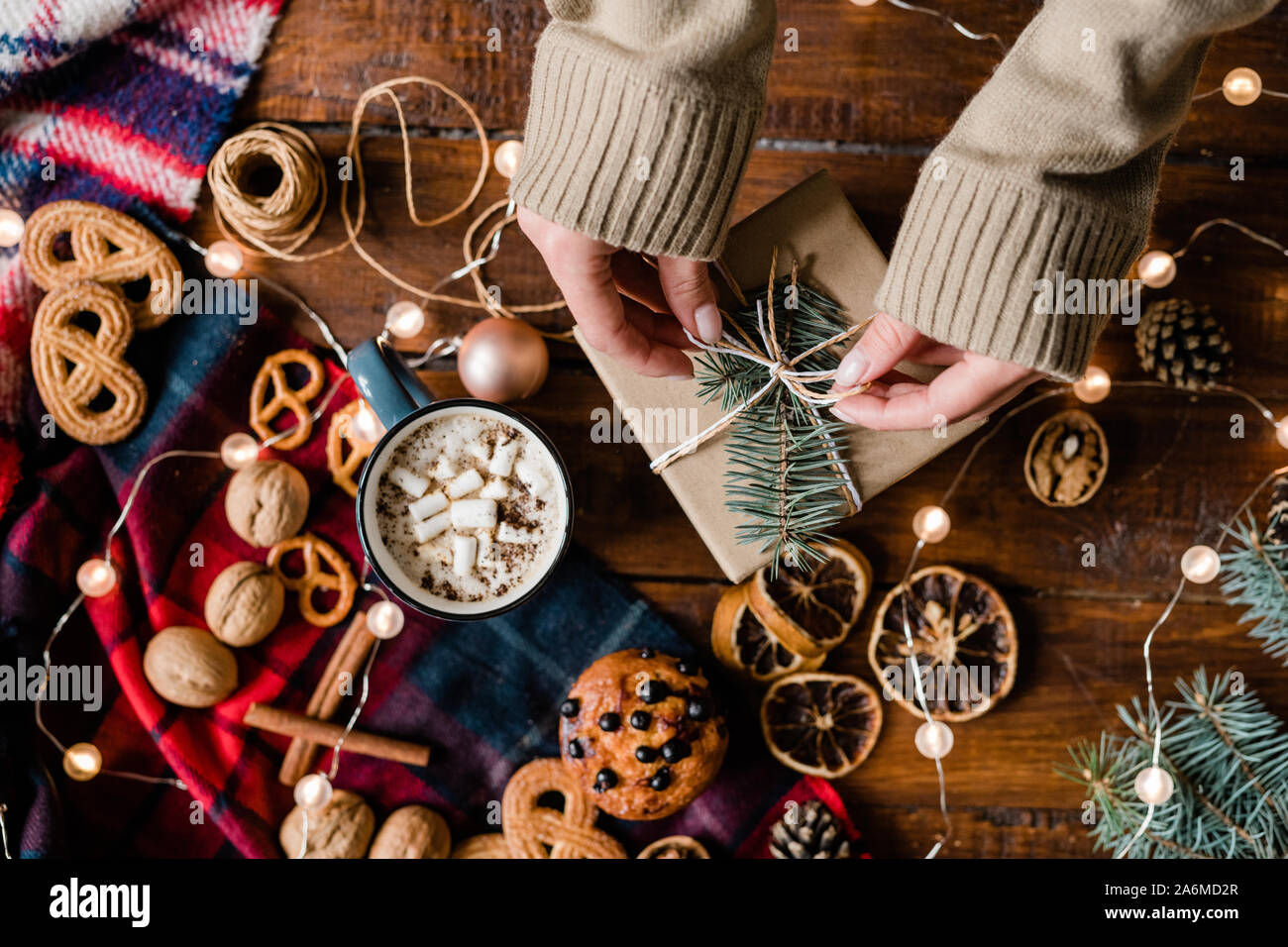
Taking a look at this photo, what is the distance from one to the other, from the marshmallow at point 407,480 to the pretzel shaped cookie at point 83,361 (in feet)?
1.23

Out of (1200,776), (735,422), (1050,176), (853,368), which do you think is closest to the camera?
(1050,176)

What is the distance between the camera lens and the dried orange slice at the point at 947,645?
1076 mm

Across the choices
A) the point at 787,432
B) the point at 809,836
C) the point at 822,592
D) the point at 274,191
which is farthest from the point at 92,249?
the point at 809,836

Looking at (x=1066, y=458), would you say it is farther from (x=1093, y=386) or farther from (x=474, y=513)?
(x=474, y=513)

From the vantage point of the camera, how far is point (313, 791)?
1043mm

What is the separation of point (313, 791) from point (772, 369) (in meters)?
0.70

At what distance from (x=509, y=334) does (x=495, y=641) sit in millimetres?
371

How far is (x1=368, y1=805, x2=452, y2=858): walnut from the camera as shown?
104 cm

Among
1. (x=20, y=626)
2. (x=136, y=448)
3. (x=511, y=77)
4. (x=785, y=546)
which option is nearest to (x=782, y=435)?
(x=785, y=546)

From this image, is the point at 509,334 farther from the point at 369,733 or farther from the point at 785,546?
the point at 369,733

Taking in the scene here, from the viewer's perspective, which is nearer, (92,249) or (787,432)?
(787,432)

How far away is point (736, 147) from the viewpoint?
0.73m

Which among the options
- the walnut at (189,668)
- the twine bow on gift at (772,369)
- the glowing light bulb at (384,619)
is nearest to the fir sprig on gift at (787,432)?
the twine bow on gift at (772,369)

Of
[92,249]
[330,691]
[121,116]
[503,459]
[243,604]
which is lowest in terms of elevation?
[330,691]
